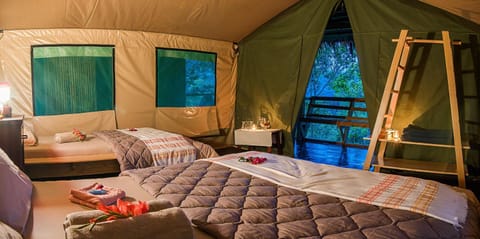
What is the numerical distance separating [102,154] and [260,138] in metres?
2.18

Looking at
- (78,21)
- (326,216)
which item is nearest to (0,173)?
(326,216)

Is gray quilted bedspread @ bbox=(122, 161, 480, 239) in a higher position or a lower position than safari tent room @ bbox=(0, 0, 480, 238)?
lower

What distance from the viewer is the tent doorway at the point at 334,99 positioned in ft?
21.8

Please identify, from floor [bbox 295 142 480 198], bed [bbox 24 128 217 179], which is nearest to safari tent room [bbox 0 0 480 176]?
floor [bbox 295 142 480 198]

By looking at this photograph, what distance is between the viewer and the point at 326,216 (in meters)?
1.89

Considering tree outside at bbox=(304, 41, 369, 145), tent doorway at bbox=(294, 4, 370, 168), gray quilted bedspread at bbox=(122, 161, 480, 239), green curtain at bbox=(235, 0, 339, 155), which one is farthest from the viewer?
tree outside at bbox=(304, 41, 369, 145)

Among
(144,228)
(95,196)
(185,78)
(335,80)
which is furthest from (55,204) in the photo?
(335,80)

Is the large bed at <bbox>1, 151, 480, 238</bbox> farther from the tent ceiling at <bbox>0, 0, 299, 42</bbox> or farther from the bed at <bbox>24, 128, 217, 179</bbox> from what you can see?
the tent ceiling at <bbox>0, 0, 299, 42</bbox>

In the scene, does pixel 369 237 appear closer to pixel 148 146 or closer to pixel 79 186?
pixel 79 186

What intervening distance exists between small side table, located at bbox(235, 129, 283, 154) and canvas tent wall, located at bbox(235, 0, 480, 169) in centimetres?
17

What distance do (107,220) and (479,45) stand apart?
408cm

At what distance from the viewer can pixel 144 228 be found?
1.49 m

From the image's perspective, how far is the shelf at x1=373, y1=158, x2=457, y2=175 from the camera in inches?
153

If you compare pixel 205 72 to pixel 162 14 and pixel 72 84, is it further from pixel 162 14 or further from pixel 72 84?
pixel 72 84
